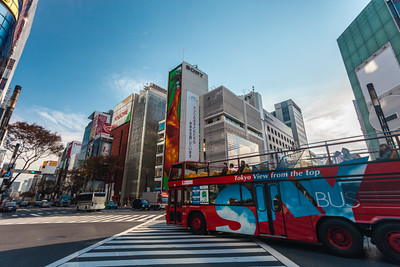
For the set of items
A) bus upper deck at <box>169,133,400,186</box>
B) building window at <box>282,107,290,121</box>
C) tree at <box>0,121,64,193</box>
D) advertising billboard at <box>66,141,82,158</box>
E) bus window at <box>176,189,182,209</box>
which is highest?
building window at <box>282,107,290,121</box>

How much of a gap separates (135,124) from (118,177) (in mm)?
19368

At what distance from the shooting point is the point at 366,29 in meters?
31.7

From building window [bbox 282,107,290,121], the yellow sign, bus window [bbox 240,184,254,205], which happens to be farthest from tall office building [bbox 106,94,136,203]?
building window [bbox 282,107,290,121]

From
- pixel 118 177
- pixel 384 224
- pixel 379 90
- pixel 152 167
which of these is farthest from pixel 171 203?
pixel 118 177

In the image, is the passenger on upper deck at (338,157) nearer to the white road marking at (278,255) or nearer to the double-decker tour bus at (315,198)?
the double-decker tour bus at (315,198)

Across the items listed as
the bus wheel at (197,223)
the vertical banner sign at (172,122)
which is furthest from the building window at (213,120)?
the bus wheel at (197,223)

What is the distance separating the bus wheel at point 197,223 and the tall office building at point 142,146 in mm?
50978

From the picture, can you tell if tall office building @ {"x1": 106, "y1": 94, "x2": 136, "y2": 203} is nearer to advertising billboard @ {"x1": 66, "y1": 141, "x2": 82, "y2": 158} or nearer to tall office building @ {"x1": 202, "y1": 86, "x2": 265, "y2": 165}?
tall office building @ {"x1": 202, "y1": 86, "x2": 265, "y2": 165}

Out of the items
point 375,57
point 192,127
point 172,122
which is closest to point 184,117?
point 192,127

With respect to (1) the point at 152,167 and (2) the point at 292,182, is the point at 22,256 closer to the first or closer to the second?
(2) the point at 292,182

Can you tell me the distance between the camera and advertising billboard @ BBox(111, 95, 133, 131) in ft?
237

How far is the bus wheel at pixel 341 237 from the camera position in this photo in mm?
5570

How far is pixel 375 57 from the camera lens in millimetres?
29141

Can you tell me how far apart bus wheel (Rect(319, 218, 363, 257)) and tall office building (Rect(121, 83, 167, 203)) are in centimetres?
5611
